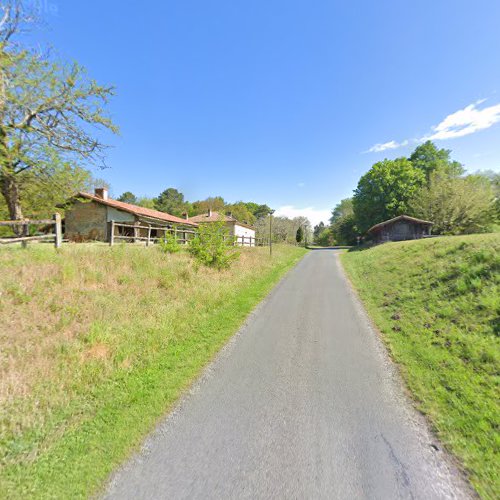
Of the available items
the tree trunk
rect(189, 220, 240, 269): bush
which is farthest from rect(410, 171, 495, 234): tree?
the tree trunk

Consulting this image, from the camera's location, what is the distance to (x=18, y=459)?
98.1 inches

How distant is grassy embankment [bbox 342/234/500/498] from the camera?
2.69 metres

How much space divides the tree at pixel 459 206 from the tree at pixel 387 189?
22.5 feet

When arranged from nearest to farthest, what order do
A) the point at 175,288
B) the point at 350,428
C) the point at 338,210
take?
the point at 350,428 → the point at 175,288 → the point at 338,210

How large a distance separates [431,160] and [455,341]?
2149 inches

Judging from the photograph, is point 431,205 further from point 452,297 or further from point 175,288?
point 175,288

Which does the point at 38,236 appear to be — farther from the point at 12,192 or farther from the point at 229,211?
the point at 229,211

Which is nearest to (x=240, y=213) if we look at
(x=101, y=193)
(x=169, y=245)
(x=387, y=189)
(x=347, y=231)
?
(x=347, y=231)

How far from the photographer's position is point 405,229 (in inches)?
1225

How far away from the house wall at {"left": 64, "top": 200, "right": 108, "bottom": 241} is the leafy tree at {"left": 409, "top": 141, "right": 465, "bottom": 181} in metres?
52.0

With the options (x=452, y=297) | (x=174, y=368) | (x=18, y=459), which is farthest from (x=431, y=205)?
(x=18, y=459)

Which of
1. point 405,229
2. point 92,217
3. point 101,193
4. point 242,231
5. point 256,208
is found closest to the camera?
point 92,217

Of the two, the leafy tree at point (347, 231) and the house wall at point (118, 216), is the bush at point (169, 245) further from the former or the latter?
the leafy tree at point (347, 231)

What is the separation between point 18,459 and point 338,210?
89760mm
